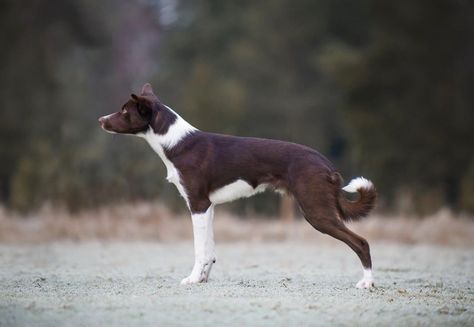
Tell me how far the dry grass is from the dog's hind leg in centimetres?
983

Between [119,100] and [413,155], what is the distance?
19.5 meters

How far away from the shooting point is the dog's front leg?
10.5 meters

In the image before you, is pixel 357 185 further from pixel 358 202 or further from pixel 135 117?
pixel 135 117

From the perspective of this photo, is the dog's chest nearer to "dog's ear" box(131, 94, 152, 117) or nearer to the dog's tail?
"dog's ear" box(131, 94, 152, 117)

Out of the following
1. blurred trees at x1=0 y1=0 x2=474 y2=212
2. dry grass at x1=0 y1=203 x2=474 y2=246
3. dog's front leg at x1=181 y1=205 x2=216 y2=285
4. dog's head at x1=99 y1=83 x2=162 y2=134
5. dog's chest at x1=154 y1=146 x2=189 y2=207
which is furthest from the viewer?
blurred trees at x1=0 y1=0 x2=474 y2=212

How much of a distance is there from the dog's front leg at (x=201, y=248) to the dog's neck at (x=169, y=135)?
3.05ft

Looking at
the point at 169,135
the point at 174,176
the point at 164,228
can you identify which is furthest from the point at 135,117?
the point at 164,228

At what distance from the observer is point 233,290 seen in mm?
9719

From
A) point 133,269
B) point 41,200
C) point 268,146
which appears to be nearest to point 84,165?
point 41,200

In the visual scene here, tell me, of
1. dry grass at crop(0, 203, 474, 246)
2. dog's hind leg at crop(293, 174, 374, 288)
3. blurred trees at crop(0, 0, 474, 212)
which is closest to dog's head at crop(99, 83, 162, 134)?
dog's hind leg at crop(293, 174, 374, 288)

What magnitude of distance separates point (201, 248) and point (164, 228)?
10420mm

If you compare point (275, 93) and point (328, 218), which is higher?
point (275, 93)

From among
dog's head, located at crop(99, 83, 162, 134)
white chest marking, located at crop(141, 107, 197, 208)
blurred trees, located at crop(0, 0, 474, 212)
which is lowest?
white chest marking, located at crop(141, 107, 197, 208)

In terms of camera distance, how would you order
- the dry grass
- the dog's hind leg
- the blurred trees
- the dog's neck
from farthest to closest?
the blurred trees < the dry grass < the dog's neck < the dog's hind leg
